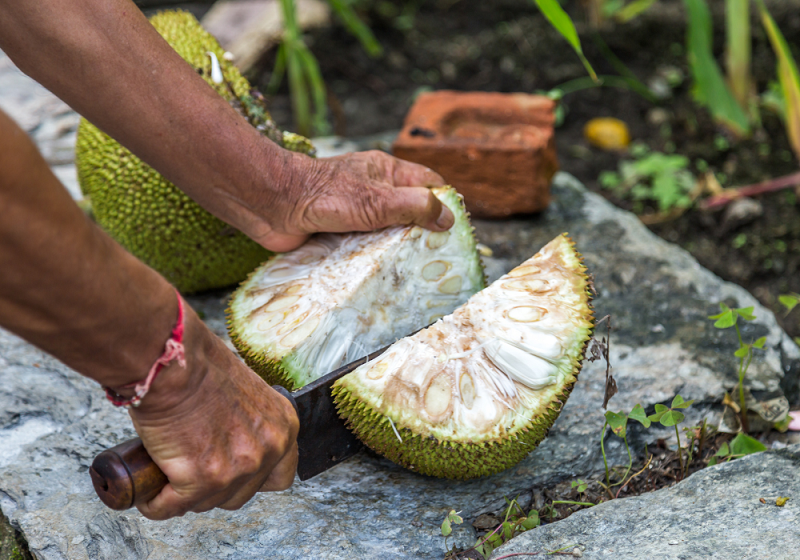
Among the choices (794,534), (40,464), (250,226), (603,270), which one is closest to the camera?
(794,534)

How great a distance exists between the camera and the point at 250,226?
2219 millimetres

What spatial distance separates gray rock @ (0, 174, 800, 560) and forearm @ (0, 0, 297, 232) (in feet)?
2.48

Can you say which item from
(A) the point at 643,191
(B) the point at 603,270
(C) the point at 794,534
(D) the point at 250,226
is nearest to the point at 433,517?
(C) the point at 794,534

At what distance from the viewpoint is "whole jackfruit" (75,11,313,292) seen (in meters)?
2.42

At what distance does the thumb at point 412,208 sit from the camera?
2076mm

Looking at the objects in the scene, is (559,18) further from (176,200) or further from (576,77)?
(576,77)

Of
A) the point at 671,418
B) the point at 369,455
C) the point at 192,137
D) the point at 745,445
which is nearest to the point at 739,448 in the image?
the point at 745,445

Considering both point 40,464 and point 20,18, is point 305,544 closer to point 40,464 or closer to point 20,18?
point 40,464

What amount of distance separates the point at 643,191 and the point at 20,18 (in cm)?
323

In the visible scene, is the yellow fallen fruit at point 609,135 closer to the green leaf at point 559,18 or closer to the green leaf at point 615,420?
the green leaf at point 559,18

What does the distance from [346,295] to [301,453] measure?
0.48 metres

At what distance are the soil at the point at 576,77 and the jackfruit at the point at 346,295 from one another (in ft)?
6.25

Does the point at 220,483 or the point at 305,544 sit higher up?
the point at 220,483

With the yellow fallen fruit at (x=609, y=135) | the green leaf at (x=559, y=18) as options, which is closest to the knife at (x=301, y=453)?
the green leaf at (x=559, y=18)
